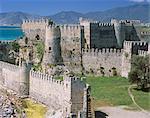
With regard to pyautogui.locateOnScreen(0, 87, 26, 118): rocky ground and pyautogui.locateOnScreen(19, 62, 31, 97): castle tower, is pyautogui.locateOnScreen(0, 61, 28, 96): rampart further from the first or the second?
pyautogui.locateOnScreen(0, 87, 26, 118): rocky ground

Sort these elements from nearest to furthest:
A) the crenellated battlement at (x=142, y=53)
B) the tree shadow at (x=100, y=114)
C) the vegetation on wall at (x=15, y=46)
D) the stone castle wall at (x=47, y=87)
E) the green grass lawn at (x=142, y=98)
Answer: the tree shadow at (x=100, y=114)
the stone castle wall at (x=47, y=87)
the green grass lawn at (x=142, y=98)
the crenellated battlement at (x=142, y=53)
the vegetation on wall at (x=15, y=46)

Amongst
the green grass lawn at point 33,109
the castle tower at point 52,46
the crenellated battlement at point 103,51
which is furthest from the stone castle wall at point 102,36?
the green grass lawn at point 33,109

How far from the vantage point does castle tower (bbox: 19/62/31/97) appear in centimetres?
3965

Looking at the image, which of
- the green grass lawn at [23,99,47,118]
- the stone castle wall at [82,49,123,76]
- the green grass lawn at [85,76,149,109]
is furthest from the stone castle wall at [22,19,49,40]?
the green grass lawn at [23,99,47,118]

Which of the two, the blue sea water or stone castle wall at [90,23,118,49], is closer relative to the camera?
stone castle wall at [90,23,118,49]

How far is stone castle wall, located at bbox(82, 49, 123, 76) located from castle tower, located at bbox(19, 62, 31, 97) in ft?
22.4

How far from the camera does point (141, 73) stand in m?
39.7

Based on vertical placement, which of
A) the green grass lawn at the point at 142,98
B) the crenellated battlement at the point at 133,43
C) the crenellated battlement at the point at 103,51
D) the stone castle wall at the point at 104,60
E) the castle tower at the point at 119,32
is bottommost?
the green grass lawn at the point at 142,98

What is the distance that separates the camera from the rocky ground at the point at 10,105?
1414 inches

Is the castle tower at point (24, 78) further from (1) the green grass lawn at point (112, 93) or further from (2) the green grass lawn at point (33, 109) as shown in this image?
(1) the green grass lawn at point (112, 93)

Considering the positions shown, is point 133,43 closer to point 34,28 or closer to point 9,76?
point 34,28

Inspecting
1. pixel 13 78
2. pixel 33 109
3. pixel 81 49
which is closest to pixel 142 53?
pixel 81 49

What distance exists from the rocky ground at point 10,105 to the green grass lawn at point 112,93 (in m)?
4.76

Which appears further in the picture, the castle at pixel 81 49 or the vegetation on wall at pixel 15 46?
the vegetation on wall at pixel 15 46
